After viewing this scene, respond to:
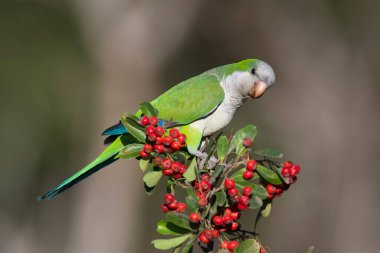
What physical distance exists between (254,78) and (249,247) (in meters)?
1.57

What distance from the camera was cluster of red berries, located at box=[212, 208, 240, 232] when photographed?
2.45 metres

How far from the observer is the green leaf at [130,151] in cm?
269

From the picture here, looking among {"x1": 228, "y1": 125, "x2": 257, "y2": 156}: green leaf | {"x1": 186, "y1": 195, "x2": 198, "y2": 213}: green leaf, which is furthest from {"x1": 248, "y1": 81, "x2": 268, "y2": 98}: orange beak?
{"x1": 186, "y1": 195, "x2": 198, "y2": 213}: green leaf

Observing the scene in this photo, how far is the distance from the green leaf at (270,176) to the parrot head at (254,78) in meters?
1.23

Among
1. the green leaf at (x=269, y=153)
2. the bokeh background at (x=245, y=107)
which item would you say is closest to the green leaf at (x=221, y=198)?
the green leaf at (x=269, y=153)

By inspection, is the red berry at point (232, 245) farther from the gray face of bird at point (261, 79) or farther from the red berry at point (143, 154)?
the gray face of bird at point (261, 79)

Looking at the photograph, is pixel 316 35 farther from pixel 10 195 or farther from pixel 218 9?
pixel 10 195

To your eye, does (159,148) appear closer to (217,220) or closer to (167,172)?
(167,172)

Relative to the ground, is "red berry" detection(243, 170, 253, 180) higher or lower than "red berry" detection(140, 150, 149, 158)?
lower

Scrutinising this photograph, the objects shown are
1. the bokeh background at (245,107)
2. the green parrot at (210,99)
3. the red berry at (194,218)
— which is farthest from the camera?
the bokeh background at (245,107)

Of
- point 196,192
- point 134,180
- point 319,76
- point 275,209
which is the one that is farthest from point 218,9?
point 196,192

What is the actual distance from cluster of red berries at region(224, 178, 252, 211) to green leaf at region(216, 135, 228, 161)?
22 centimetres

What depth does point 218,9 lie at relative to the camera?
30.0ft

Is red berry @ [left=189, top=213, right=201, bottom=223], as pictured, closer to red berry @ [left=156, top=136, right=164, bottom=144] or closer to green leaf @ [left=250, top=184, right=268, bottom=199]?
green leaf @ [left=250, top=184, right=268, bottom=199]
